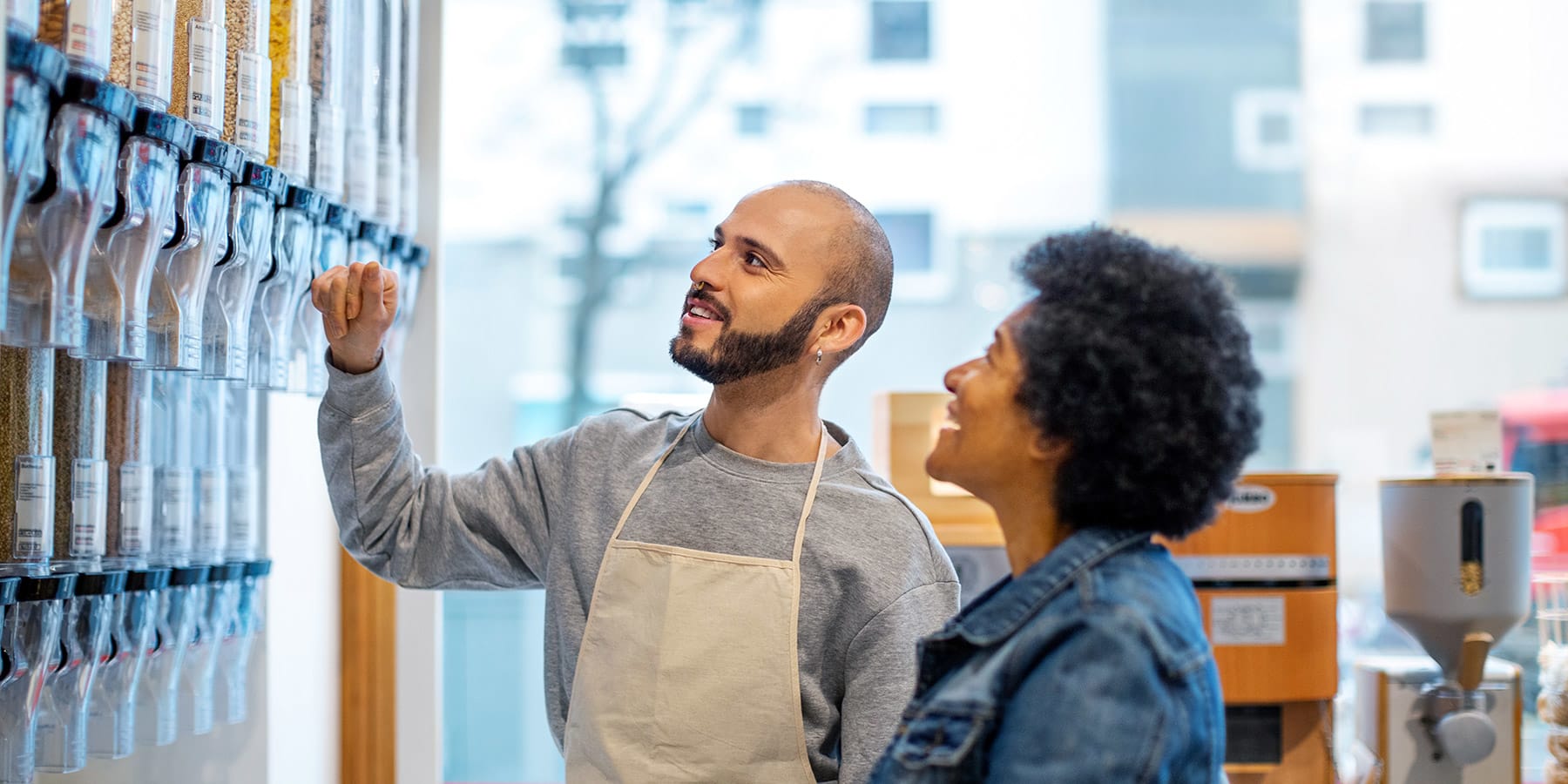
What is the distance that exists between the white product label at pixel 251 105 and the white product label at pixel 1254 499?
172 centimetres

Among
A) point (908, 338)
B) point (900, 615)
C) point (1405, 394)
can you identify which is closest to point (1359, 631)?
point (1405, 394)

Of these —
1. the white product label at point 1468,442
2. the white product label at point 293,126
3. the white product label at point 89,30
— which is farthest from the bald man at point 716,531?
the white product label at point 1468,442

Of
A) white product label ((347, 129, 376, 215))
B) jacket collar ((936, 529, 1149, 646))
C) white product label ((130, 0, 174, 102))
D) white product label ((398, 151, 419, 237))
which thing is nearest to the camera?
jacket collar ((936, 529, 1149, 646))

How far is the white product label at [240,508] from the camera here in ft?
5.70

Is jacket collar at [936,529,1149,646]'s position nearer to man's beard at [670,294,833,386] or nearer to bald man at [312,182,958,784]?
bald man at [312,182,958,784]

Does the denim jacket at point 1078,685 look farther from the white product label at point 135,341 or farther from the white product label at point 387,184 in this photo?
the white product label at point 387,184

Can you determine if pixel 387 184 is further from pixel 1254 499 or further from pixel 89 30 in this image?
pixel 1254 499

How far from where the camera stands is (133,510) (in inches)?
58.6

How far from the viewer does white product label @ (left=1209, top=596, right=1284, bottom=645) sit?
2.34m

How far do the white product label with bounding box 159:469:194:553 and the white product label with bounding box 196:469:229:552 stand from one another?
55mm

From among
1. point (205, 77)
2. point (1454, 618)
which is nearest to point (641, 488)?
point (205, 77)

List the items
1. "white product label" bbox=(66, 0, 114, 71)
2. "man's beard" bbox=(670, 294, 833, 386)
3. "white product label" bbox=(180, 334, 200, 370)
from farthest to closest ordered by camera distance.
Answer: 1. "man's beard" bbox=(670, 294, 833, 386)
2. "white product label" bbox=(180, 334, 200, 370)
3. "white product label" bbox=(66, 0, 114, 71)

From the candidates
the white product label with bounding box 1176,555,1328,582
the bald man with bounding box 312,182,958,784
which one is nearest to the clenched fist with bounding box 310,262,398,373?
the bald man with bounding box 312,182,958,784

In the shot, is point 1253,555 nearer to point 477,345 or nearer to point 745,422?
point 745,422
